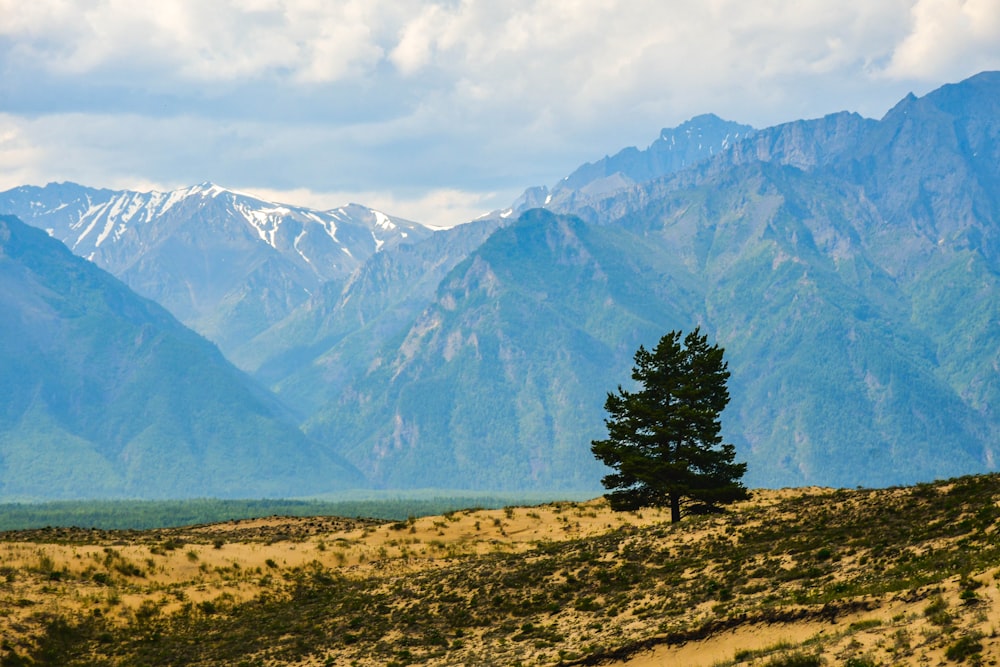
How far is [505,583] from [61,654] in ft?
59.8

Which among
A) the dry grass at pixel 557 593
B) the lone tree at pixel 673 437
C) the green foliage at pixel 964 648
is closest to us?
the green foliage at pixel 964 648

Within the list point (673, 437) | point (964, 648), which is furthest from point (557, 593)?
point (964, 648)

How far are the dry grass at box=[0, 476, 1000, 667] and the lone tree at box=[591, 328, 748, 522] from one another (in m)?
2.68

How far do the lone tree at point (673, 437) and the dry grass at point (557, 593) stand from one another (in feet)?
8.80

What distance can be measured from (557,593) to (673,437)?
63.0 ft

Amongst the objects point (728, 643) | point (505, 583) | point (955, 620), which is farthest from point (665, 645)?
point (505, 583)

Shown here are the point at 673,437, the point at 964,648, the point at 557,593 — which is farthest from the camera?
the point at 673,437

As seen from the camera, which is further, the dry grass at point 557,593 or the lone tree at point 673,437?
the lone tree at point 673,437

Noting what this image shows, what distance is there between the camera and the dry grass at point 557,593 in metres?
34.8

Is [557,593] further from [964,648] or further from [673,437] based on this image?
[964,648]

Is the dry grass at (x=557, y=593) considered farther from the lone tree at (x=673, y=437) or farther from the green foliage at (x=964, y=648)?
the lone tree at (x=673, y=437)

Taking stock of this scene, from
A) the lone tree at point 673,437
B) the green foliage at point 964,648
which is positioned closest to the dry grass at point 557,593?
the green foliage at point 964,648

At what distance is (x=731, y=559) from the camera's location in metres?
47.1

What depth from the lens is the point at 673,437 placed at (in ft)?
216
